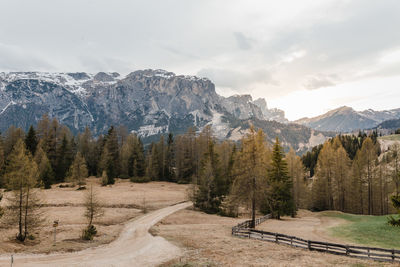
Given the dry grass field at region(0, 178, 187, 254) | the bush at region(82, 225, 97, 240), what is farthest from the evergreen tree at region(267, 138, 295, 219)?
the bush at region(82, 225, 97, 240)

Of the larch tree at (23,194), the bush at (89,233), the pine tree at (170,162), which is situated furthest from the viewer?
the pine tree at (170,162)

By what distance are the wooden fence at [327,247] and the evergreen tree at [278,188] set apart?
12086 mm

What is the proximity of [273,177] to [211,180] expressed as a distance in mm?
11301

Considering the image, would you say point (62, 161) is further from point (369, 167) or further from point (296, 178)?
point (369, 167)

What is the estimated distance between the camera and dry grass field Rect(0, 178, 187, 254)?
915 inches

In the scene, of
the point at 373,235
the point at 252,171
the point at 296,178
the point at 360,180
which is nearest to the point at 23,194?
the point at 252,171

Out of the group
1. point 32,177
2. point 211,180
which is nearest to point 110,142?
point 211,180

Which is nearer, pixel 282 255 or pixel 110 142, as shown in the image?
pixel 282 255

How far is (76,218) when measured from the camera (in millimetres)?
35219

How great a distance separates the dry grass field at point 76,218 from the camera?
23.2 m

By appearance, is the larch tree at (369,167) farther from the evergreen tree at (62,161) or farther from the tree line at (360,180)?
the evergreen tree at (62,161)

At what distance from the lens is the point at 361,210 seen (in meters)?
61.3

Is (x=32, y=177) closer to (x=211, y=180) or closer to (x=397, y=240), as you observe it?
(x=211, y=180)

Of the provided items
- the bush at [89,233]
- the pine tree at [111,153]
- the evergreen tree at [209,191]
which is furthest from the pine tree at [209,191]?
the pine tree at [111,153]
